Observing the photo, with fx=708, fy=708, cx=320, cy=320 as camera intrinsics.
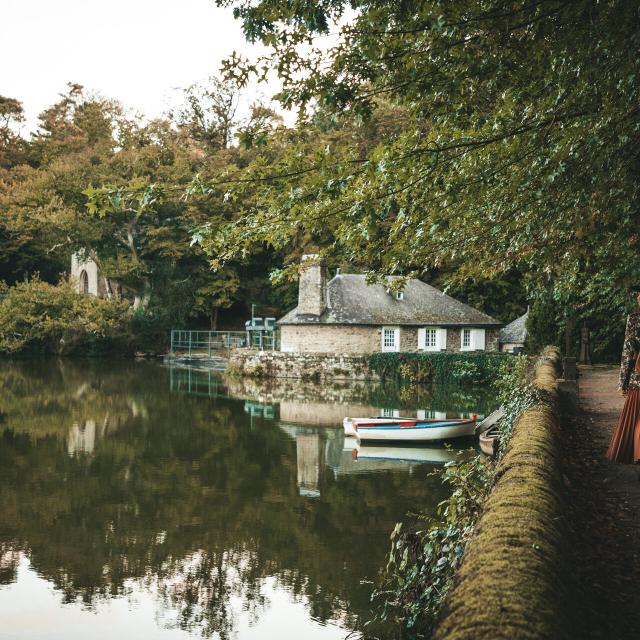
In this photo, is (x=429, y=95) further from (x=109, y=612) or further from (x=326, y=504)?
(x=326, y=504)

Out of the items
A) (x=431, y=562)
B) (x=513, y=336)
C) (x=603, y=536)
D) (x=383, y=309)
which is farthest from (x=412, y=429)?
(x=513, y=336)

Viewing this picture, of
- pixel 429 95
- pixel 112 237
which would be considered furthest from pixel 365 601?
pixel 112 237

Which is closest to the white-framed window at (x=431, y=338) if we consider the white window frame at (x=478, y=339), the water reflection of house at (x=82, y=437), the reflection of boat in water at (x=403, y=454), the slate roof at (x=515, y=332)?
the white window frame at (x=478, y=339)

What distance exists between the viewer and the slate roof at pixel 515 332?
114 ft

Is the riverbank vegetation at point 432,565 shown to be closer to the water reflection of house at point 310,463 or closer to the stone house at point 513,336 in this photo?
the water reflection of house at point 310,463

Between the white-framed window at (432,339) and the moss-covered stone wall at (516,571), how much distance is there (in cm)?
2883

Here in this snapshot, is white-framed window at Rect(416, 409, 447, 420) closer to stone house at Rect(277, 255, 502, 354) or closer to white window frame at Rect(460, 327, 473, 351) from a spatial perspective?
stone house at Rect(277, 255, 502, 354)

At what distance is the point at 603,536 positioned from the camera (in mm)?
Answer: 5695

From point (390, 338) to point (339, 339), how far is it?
2.50 m

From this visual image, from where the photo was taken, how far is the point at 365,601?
26.7 ft

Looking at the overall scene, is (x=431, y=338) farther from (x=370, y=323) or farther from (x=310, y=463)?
(x=310, y=463)

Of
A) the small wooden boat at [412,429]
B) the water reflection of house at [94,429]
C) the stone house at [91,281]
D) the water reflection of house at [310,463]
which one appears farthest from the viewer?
the stone house at [91,281]

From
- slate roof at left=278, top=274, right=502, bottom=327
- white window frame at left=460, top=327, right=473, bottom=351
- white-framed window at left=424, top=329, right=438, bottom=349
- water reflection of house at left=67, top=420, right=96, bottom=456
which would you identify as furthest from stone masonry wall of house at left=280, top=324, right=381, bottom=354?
water reflection of house at left=67, top=420, right=96, bottom=456

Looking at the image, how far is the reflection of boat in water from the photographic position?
1582 cm
